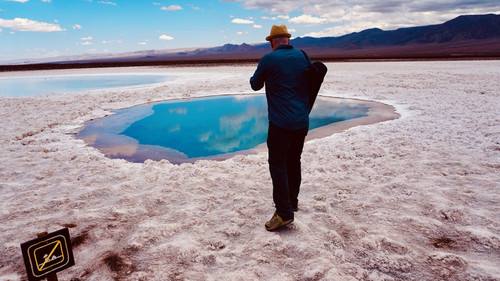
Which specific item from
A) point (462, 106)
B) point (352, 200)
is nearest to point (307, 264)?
point (352, 200)

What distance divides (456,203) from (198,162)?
3562 mm

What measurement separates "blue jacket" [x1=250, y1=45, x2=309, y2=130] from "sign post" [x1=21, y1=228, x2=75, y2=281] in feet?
5.76

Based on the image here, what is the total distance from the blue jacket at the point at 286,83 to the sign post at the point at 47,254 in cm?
176

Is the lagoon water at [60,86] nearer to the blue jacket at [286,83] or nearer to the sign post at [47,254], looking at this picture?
the blue jacket at [286,83]

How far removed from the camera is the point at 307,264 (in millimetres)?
2275

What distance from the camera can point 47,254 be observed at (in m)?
1.58

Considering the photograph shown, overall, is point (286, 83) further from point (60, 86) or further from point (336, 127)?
point (60, 86)

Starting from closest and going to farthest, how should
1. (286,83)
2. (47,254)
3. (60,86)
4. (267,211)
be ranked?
1. (47,254)
2. (286,83)
3. (267,211)
4. (60,86)

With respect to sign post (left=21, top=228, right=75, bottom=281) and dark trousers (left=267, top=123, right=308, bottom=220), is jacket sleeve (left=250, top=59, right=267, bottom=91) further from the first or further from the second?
sign post (left=21, top=228, right=75, bottom=281)

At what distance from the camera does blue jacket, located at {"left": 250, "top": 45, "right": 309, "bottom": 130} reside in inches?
95.0

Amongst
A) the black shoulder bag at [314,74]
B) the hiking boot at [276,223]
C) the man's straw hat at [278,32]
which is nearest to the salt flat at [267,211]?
the hiking boot at [276,223]

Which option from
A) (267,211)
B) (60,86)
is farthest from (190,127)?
(60,86)

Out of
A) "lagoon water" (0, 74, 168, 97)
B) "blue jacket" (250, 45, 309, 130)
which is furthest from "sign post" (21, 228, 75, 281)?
"lagoon water" (0, 74, 168, 97)

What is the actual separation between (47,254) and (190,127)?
666cm
